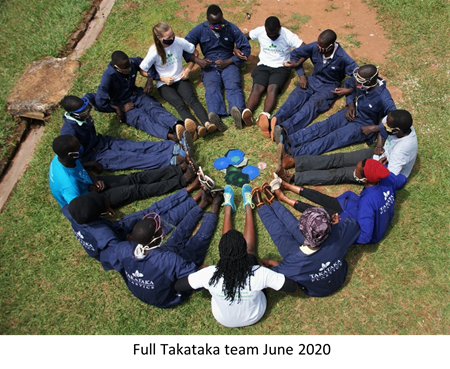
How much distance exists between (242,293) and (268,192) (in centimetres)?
201

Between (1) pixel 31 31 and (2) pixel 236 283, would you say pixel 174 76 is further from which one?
(1) pixel 31 31

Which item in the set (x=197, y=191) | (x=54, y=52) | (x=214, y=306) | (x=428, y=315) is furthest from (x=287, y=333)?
(x=54, y=52)

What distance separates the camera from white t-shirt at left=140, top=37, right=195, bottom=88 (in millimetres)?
7078

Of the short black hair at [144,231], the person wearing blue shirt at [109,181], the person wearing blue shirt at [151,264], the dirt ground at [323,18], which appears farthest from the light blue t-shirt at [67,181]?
the dirt ground at [323,18]

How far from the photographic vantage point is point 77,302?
5383 millimetres

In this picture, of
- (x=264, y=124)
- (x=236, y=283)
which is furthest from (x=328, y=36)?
(x=236, y=283)

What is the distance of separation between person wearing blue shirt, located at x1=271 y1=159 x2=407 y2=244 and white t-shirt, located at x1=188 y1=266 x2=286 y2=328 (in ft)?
4.92

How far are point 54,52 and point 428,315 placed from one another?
30.7 feet

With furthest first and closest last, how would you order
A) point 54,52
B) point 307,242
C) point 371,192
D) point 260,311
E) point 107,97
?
point 54,52 < point 107,97 < point 371,192 < point 260,311 < point 307,242

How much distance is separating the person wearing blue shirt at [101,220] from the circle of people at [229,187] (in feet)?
0.05

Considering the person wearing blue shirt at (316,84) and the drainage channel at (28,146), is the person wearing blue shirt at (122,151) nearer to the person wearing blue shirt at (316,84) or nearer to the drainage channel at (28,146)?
the drainage channel at (28,146)

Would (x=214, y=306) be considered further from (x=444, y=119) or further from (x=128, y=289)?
(x=444, y=119)

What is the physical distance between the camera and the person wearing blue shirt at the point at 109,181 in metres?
5.45

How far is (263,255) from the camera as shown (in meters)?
5.62
